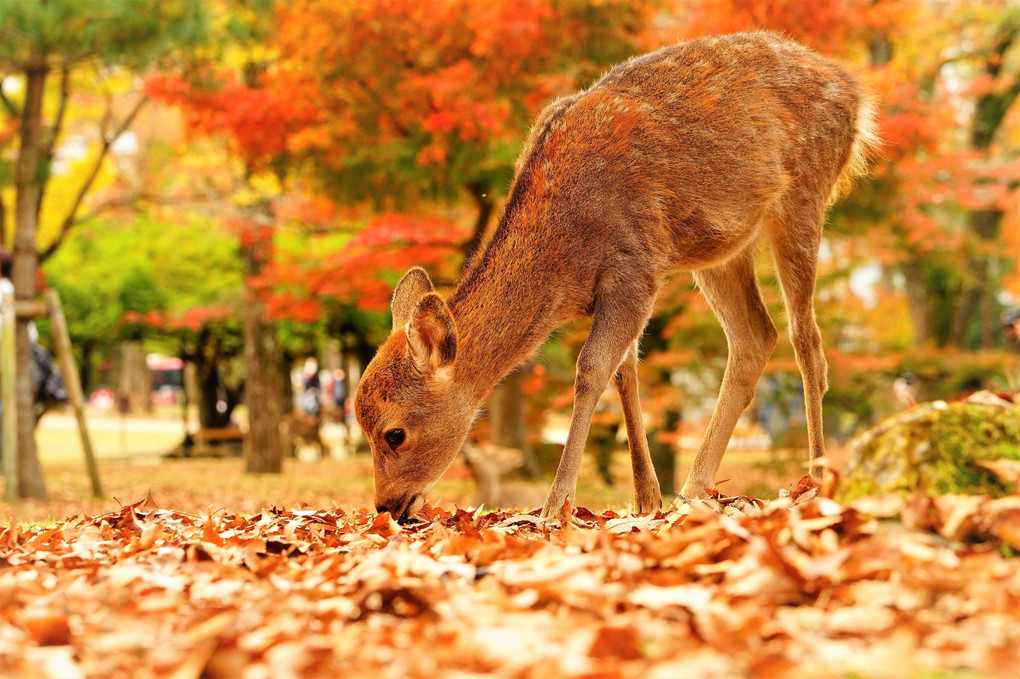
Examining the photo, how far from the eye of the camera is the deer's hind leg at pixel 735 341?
582 centimetres

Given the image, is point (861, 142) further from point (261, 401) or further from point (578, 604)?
point (261, 401)

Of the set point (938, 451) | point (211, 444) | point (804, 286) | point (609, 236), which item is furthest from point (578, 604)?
Result: point (211, 444)

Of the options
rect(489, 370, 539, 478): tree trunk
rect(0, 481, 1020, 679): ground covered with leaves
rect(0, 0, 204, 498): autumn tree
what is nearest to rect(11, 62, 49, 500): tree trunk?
rect(0, 0, 204, 498): autumn tree

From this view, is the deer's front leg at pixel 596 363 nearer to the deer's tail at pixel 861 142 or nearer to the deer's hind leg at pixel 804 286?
the deer's hind leg at pixel 804 286

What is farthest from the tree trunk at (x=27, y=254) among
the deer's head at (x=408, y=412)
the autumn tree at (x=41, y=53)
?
the deer's head at (x=408, y=412)

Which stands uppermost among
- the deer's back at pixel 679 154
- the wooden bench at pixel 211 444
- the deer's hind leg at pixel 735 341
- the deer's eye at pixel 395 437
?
the deer's back at pixel 679 154

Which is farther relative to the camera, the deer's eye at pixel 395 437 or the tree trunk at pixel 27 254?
the tree trunk at pixel 27 254

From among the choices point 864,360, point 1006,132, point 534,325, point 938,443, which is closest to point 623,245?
point 534,325

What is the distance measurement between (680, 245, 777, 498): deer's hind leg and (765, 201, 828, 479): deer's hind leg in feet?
0.72

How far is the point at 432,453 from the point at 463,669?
8.71ft

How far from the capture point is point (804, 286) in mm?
5688

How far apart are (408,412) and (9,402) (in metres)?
8.31

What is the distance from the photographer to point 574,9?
1162 cm

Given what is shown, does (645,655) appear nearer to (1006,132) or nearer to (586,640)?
(586,640)
